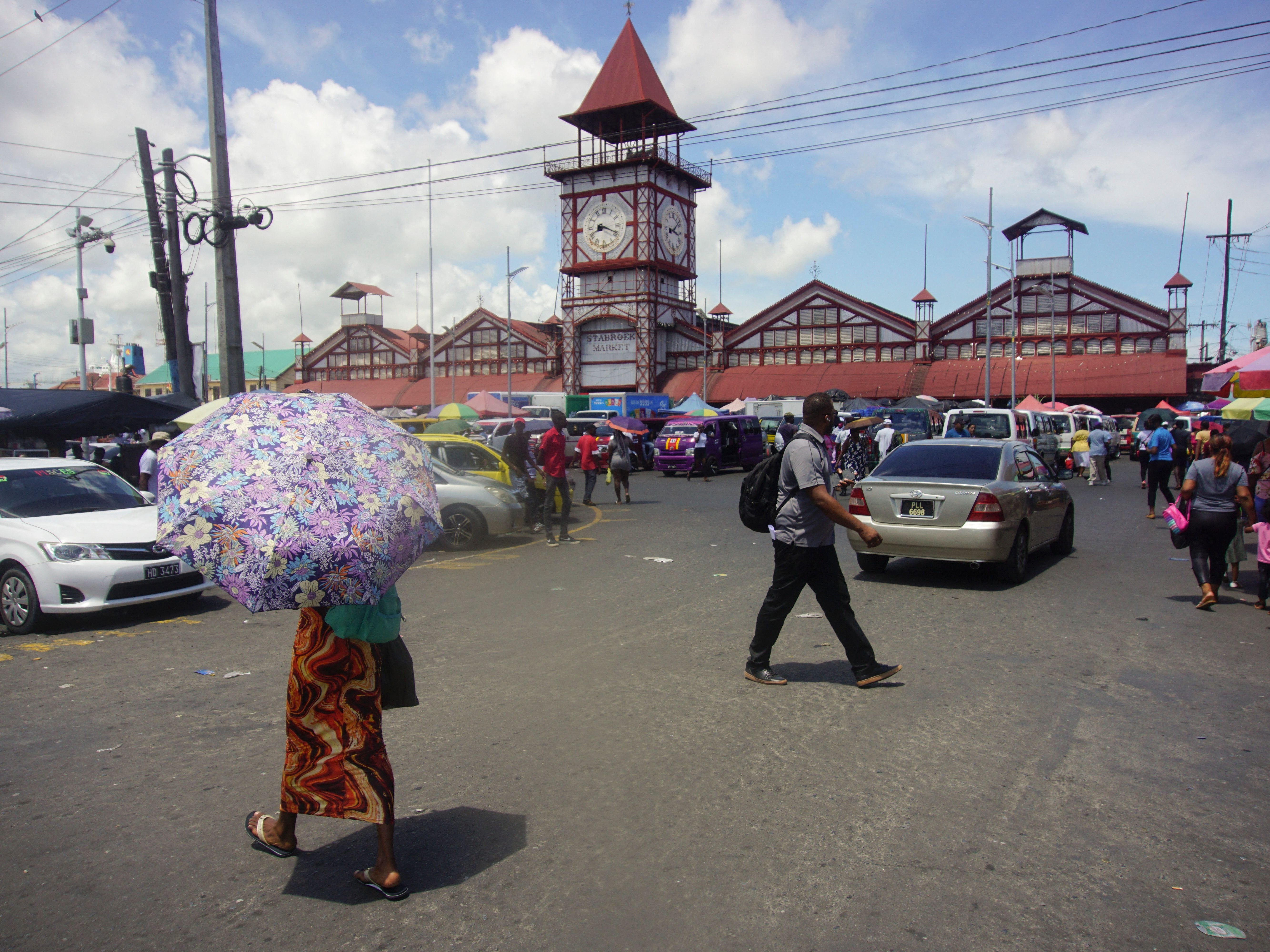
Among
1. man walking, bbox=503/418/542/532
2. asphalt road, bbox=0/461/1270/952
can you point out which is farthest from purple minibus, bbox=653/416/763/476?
asphalt road, bbox=0/461/1270/952

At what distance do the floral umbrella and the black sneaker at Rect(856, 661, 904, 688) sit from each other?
352 cm

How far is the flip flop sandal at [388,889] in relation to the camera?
10.4ft

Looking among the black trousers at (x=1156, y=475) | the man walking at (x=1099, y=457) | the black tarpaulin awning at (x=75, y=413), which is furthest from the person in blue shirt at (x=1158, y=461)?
the black tarpaulin awning at (x=75, y=413)

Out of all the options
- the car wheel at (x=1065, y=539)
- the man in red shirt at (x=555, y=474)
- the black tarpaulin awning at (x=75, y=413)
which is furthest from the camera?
the black tarpaulin awning at (x=75, y=413)

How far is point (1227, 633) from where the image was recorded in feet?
23.8

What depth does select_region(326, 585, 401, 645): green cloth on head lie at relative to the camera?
318 cm

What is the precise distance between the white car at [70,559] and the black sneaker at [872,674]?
209 inches

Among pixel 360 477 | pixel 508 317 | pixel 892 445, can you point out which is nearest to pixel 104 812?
pixel 360 477

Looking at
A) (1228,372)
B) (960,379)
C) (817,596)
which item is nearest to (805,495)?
(817,596)

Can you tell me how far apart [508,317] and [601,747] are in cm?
4350

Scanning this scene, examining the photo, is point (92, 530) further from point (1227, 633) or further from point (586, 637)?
point (1227, 633)

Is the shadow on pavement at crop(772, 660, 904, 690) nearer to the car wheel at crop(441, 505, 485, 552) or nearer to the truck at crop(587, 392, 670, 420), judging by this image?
the car wheel at crop(441, 505, 485, 552)

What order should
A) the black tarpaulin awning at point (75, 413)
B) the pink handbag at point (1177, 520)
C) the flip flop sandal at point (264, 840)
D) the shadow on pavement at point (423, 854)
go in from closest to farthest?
1. the shadow on pavement at point (423, 854)
2. the flip flop sandal at point (264, 840)
3. the pink handbag at point (1177, 520)
4. the black tarpaulin awning at point (75, 413)

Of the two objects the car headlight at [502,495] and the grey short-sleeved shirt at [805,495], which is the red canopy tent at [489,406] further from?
the grey short-sleeved shirt at [805,495]
